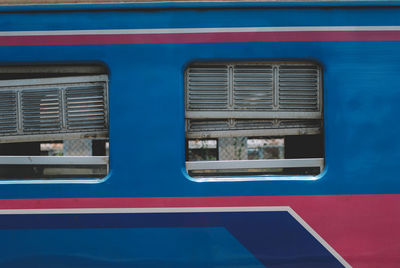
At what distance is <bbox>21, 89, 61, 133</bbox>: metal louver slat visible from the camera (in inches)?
75.9

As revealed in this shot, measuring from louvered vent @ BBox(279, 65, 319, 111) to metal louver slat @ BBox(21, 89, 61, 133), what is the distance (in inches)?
51.5

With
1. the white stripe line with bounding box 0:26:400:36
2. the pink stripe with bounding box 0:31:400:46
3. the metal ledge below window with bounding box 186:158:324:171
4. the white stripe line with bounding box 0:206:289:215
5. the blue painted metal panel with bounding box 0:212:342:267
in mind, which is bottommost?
the blue painted metal panel with bounding box 0:212:342:267

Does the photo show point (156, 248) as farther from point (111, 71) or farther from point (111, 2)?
point (111, 2)

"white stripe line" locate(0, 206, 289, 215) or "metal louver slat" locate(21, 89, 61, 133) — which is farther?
"metal louver slat" locate(21, 89, 61, 133)

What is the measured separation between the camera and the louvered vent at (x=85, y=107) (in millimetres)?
1921

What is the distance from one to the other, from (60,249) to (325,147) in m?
1.57

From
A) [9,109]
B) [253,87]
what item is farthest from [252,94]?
[9,109]

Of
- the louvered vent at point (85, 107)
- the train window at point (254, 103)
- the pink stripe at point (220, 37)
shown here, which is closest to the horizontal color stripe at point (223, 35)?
the pink stripe at point (220, 37)

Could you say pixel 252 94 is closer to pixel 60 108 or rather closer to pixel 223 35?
pixel 223 35

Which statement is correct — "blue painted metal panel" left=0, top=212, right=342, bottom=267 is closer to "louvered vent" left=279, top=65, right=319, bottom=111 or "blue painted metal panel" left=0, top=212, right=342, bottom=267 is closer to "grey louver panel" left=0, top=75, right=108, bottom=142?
"grey louver panel" left=0, top=75, right=108, bottom=142

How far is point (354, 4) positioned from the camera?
183cm

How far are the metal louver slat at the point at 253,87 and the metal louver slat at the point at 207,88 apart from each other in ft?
0.23

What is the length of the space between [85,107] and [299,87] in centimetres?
124

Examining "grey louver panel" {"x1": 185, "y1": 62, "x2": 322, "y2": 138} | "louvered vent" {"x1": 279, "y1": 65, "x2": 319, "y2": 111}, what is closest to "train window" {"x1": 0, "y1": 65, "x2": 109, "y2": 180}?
"grey louver panel" {"x1": 185, "y1": 62, "x2": 322, "y2": 138}
